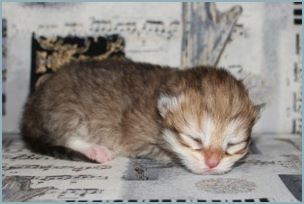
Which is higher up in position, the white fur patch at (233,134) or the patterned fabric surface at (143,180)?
the white fur patch at (233,134)

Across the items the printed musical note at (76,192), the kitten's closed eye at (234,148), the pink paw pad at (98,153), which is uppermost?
the kitten's closed eye at (234,148)

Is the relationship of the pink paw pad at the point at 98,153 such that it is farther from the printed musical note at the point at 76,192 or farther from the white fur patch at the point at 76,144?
the printed musical note at the point at 76,192

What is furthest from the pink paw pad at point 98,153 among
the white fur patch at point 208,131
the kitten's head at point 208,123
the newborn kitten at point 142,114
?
the white fur patch at point 208,131

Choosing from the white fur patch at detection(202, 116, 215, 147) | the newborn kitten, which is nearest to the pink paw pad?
the newborn kitten

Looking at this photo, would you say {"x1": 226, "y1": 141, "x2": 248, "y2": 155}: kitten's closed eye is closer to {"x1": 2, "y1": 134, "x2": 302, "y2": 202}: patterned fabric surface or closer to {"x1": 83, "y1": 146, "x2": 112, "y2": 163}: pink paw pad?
{"x1": 2, "y1": 134, "x2": 302, "y2": 202}: patterned fabric surface

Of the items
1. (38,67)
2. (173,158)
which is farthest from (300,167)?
(38,67)

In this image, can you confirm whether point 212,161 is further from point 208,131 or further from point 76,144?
point 76,144

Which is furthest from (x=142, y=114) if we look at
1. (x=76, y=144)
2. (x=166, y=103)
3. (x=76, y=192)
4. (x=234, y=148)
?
(x=76, y=192)
